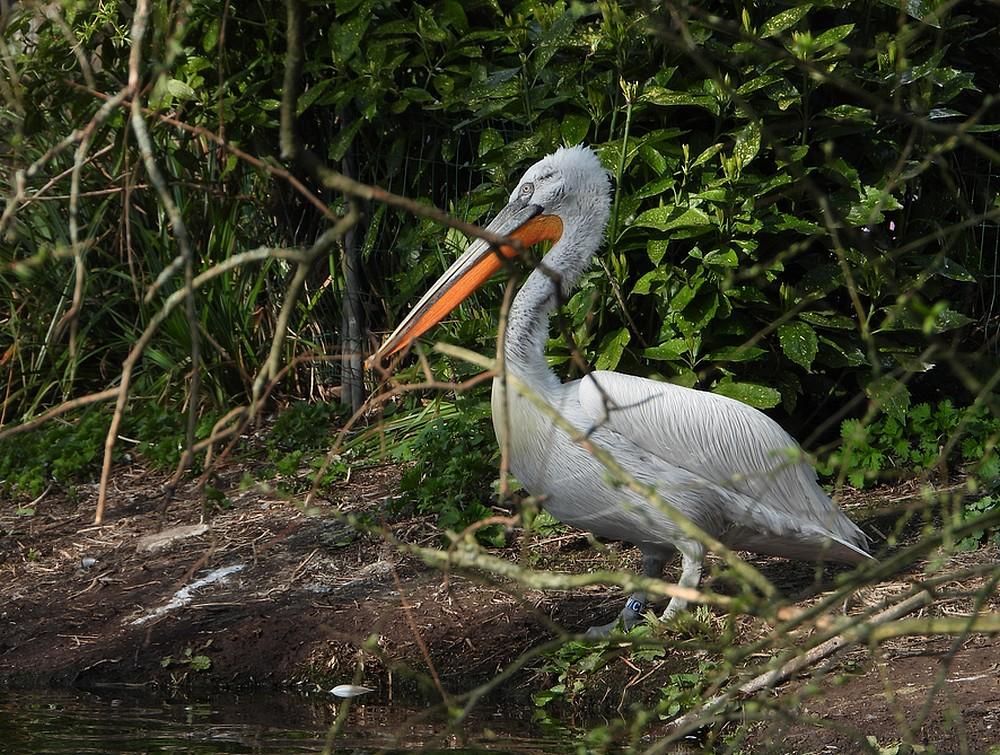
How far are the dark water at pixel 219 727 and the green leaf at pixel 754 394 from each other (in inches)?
63.7

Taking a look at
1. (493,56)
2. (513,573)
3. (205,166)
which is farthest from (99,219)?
(513,573)

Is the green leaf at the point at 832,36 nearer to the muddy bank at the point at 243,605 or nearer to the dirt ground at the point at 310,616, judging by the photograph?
the dirt ground at the point at 310,616

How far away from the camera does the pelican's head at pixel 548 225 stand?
A: 462cm

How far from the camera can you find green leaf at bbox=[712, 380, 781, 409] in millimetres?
5000

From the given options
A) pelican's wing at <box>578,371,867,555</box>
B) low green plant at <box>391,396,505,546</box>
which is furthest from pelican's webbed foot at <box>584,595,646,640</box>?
low green plant at <box>391,396,505,546</box>

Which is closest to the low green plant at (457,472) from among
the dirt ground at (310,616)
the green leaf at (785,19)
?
the dirt ground at (310,616)

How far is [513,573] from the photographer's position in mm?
1766

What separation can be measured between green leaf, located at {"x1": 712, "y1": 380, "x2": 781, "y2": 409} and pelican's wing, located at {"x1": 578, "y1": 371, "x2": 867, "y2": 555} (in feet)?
1.50

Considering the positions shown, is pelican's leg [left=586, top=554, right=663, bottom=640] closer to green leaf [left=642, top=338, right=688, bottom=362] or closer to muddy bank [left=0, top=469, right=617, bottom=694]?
muddy bank [left=0, top=469, right=617, bottom=694]

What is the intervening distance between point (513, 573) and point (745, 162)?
137 inches

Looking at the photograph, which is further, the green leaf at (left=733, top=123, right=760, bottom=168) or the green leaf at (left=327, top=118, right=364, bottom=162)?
the green leaf at (left=327, top=118, right=364, bottom=162)

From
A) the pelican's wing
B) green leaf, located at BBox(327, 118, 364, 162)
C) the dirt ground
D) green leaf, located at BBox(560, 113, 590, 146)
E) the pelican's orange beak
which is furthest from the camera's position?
green leaf, located at BBox(327, 118, 364, 162)

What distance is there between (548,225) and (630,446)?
939mm

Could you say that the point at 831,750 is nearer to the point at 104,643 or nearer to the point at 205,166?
the point at 104,643
